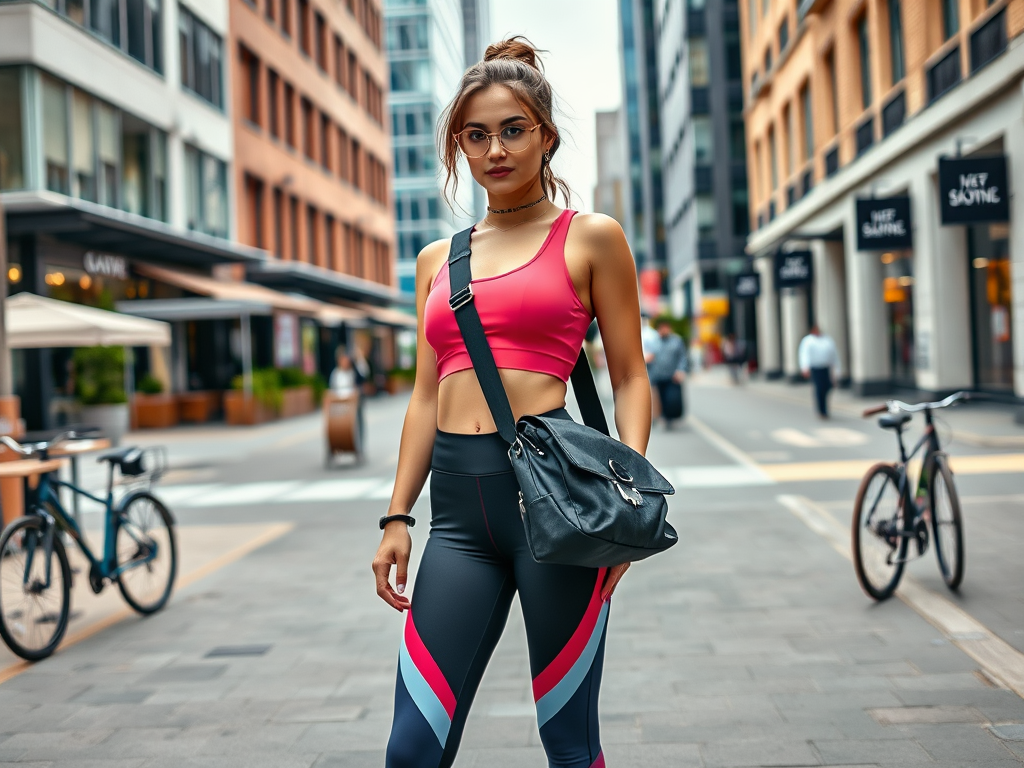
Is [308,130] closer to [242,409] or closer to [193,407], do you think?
[193,407]

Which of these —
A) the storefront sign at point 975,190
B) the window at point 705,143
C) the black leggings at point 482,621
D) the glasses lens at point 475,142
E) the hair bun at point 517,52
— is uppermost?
the window at point 705,143

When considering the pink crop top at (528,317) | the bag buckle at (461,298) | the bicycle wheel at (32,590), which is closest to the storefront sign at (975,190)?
the bicycle wheel at (32,590)

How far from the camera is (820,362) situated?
1828 centimetres

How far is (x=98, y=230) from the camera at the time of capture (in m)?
20.8

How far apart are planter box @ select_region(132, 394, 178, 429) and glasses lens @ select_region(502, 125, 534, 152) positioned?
2337 cm

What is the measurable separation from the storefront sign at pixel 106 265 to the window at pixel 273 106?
11321 mm

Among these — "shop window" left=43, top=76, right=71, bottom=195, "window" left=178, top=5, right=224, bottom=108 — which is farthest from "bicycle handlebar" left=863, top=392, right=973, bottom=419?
"window" left=178, top=5, right=224, bottom=108

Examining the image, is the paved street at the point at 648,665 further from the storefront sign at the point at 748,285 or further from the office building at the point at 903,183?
the storefront sign at the point at 748,285

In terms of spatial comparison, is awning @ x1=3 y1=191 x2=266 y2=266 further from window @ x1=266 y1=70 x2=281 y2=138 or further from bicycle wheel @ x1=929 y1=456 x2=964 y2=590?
bicycle wheel @ x1=929 y1=456 x2=964 y2=590

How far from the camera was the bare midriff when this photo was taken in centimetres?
221

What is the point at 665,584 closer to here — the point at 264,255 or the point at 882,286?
the point at 882,286

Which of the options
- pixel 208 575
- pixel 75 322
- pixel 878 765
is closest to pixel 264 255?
pixel 75 322

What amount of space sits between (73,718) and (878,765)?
3003 millimetres

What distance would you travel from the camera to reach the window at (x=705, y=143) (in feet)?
175
